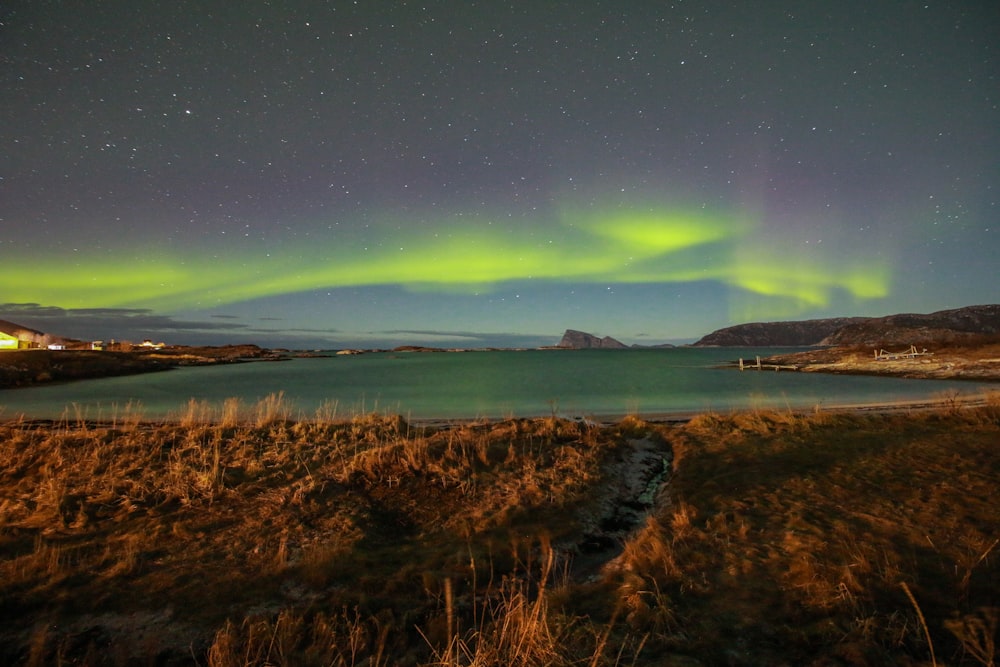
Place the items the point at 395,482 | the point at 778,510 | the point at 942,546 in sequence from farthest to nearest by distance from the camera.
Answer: the point at 395,482 → the point at 778,510 → the point at 942,546

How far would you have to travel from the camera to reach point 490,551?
751cm

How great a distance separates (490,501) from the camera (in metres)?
9.71

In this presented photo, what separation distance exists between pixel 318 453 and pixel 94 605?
658 cm

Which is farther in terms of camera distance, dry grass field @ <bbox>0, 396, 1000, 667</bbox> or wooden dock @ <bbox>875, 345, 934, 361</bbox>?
wooden dock @ <bbox>875, 345, 934, 361</bbox>

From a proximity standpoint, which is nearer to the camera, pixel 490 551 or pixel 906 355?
pixel 490 551

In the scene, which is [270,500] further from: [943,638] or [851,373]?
[851,373]

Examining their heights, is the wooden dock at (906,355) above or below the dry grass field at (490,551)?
above

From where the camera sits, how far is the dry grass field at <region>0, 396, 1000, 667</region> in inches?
195

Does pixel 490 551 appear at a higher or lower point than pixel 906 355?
lower

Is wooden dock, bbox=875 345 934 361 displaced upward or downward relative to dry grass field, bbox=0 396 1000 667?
upward

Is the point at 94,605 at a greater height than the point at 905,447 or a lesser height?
lesser

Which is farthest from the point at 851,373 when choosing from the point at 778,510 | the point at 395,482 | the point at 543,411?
the point at 395,482

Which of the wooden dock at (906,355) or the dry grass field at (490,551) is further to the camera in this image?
the wooden dock at (906,355)

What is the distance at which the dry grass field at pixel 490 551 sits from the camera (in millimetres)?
4965
